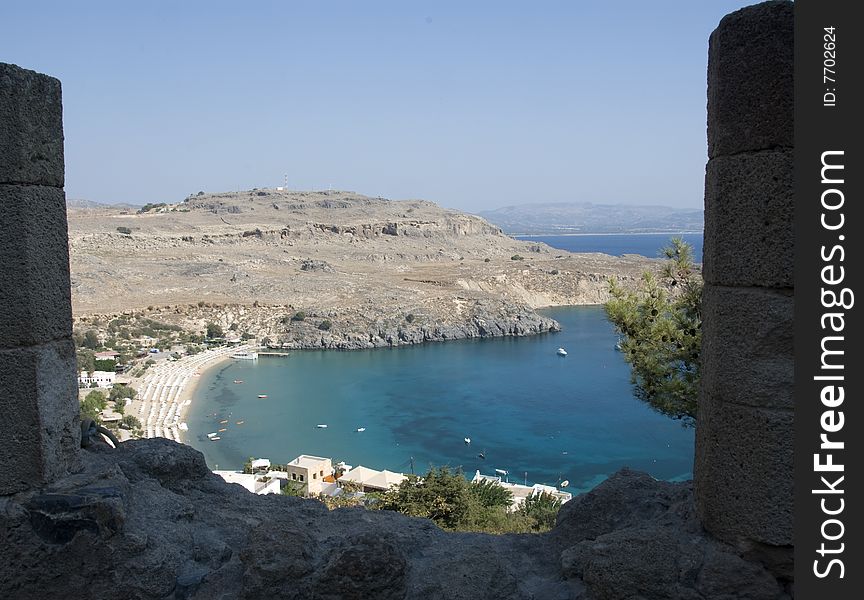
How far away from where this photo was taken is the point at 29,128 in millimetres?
3420

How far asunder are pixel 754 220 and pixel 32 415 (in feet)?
10.7

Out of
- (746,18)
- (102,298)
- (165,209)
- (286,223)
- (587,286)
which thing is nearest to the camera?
(746,18)

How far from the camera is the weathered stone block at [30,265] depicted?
334 centimetres

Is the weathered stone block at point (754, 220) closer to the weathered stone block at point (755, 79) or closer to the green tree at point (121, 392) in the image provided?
the weathered stone block at point (755, 79)

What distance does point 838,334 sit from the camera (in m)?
2.67

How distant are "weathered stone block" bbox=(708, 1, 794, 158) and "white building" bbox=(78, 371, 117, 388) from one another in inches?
1536

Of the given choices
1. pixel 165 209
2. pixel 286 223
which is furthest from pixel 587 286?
pixel 165 209

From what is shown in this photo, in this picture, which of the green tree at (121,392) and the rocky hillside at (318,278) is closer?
the green tree at (121,392)

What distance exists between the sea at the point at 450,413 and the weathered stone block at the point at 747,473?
78.5 feet

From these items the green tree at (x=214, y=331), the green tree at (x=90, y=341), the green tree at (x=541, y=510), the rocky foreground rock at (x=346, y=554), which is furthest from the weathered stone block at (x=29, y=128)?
the green tree at (x=214, y=331)

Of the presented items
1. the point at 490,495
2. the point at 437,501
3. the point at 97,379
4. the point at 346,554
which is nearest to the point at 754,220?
the point at 346,554

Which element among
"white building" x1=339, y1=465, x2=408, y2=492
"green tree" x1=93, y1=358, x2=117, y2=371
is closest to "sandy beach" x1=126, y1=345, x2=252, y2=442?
"green tree" x1=93, y1=358, x2=117, y2=371

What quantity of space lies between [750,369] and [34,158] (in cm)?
327

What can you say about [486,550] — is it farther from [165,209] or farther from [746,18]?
[165,209]
